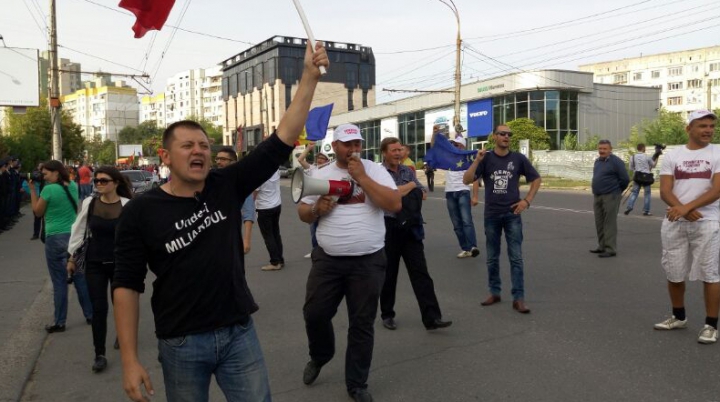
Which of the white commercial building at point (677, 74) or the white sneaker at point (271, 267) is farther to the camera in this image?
the white commercial building at point (677, 74)

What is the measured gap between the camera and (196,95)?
147125 mm

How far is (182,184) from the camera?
2609 millimetres

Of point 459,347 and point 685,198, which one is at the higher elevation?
point 685,198

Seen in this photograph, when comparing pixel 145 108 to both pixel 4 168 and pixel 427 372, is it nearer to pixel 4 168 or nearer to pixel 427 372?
pixel 4 168

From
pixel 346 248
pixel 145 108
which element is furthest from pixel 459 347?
pixel 145 108

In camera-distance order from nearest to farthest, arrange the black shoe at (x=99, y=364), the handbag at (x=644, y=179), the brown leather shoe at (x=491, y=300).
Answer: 1. the black shoe at (x=99, y=364)
2. the brown leather shoe at (x=491, y=300)
3. the handbag at (x=644, y=179)

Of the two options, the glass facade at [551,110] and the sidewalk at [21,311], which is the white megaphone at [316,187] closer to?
the sidewalk at [21,311]

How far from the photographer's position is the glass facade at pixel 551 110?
4403cm

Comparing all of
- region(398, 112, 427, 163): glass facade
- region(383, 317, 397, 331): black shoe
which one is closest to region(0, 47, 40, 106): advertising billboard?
region(383, 317, 397, 331): black shoe

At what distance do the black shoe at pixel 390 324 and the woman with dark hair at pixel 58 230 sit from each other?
3012 millimetres

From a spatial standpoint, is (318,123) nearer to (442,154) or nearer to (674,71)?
(442,154)

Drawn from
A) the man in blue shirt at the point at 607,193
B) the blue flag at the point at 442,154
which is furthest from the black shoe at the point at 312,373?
the man in blue shirt at the point at 607,193

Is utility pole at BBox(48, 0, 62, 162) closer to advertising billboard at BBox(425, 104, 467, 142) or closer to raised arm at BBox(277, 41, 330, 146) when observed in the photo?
raised arm at BBox(277, 41, 330, 146)

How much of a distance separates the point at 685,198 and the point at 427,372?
265 centimetres
